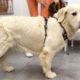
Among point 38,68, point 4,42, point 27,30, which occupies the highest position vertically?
point 27,30

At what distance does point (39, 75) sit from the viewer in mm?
2195

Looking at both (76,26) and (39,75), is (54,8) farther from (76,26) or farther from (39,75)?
(39,75)

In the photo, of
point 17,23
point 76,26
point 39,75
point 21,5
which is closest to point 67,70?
point 39,75

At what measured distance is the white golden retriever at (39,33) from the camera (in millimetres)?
2064

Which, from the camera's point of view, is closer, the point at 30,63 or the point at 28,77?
the point at 28,77

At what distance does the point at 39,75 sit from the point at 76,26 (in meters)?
0.60

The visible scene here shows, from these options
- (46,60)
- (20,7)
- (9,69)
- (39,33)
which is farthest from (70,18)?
(20,7)

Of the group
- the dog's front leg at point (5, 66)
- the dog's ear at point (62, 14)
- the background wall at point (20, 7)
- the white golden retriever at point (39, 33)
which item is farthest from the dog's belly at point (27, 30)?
the background wall at point (20, 7)

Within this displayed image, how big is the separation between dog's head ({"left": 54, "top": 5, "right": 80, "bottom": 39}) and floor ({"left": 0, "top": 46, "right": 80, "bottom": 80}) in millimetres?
396

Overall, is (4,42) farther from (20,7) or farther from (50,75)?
(20,7)

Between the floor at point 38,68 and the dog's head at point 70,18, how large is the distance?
1.30 ft

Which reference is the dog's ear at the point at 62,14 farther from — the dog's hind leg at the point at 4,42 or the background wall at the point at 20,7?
the background wall at the point at 20,7

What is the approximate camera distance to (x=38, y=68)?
7.86 feet

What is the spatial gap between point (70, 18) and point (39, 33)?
31 centimetres
